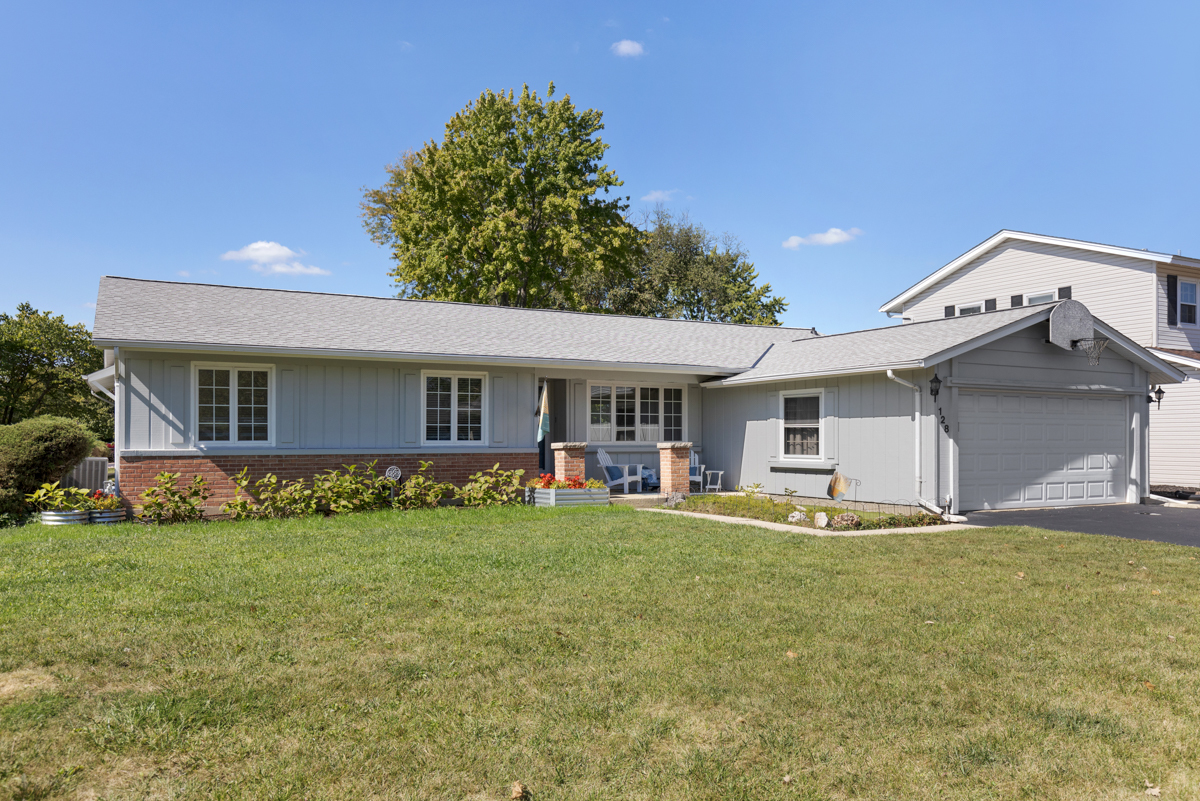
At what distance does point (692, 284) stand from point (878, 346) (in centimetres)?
2374

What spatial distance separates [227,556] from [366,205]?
31756 mm

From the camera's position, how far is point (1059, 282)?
22.4 metres

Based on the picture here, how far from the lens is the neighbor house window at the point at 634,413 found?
16.9 m

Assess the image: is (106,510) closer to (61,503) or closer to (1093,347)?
(61,503)

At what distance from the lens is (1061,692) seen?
14.0ft

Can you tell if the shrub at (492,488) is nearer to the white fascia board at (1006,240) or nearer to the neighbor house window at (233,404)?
the neighbor house window at (233,404)

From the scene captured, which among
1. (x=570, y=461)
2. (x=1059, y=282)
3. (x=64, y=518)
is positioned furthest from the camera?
(x=1059, y=282)

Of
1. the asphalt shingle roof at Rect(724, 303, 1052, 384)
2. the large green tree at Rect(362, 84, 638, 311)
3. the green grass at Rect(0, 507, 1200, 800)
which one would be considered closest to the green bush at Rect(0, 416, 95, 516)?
the green grass at Rect(0, 507, 1200, 800)

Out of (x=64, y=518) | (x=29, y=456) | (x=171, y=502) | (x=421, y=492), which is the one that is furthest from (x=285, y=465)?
(x=29, y=456)

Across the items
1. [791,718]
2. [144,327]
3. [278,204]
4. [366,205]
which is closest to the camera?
[791,718]

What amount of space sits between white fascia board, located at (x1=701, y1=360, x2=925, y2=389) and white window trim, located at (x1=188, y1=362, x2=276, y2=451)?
31.3ft

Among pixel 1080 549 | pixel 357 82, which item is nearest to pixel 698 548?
pixel 1080 549

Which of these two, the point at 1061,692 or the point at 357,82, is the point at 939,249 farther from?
the point at 1061,692

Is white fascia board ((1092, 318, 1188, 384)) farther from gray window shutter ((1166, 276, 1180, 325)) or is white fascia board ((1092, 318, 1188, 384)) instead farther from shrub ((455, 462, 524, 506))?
shrub ((455, 462, 524, 506))
